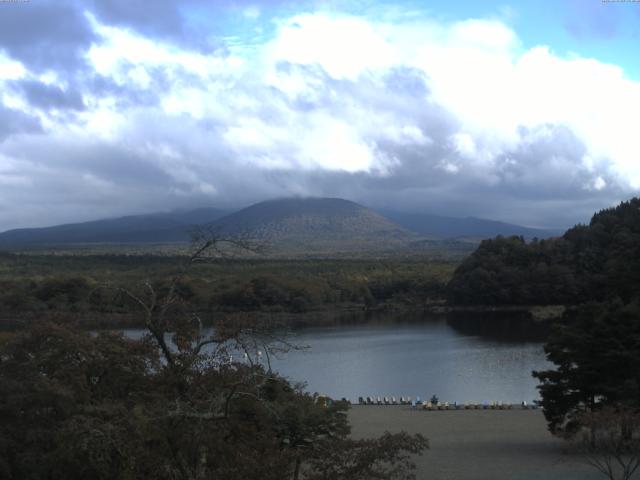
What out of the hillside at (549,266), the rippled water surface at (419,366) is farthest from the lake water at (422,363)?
the hillside at (549,266)

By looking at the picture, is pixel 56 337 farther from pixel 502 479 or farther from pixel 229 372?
pixel 502 479

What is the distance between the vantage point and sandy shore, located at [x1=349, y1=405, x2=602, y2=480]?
1519 cm

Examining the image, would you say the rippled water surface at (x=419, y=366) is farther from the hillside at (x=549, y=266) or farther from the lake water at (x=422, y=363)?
the hillside at (x=549, y=266)

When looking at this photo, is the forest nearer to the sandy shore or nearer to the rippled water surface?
the rippled water surface

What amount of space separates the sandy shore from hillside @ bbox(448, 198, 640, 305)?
125 ft

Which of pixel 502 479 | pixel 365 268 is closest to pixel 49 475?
pixel 502 479

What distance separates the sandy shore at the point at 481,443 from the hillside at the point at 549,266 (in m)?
38.2

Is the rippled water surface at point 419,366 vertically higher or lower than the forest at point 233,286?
lower

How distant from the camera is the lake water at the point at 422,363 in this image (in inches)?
1161

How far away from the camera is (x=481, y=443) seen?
1866 centimetres

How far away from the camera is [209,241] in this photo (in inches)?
294

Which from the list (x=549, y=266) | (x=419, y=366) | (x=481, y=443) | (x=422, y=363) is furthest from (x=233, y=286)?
(x=481, y=443)

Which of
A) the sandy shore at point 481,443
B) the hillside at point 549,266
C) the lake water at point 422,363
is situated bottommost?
the lake water at point 422,363

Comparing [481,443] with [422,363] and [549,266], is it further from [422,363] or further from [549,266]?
[549,266]
